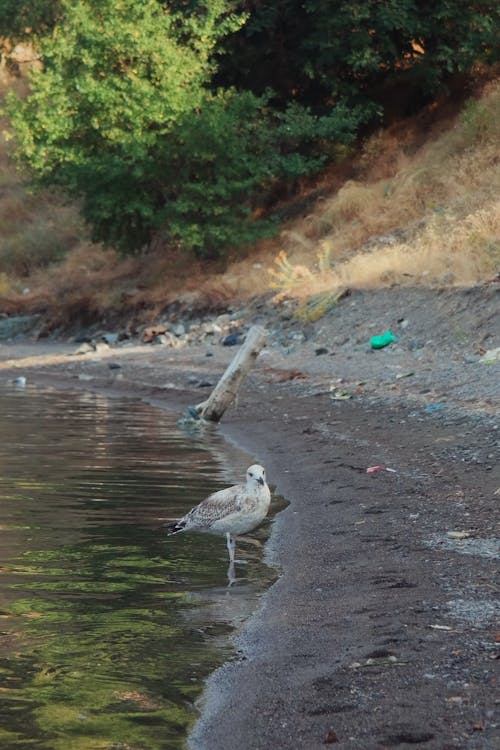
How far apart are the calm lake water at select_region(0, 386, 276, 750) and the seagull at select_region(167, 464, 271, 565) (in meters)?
0.29

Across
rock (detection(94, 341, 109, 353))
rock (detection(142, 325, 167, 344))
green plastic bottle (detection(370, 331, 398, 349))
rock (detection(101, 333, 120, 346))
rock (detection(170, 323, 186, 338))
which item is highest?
green plastic bottle (detection(370, 331, 398, 349))

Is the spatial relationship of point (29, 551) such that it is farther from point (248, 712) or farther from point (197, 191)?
point (197, 191)

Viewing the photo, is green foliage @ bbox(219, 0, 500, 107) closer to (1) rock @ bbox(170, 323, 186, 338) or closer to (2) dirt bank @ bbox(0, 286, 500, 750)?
(1) rock @ bbox(170, 323, 186, 338)

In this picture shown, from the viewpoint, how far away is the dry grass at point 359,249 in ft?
85.4

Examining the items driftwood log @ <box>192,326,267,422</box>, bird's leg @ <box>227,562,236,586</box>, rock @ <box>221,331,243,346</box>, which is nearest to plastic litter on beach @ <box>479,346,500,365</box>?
driftwood log @ <box>192,326,267,422</box>

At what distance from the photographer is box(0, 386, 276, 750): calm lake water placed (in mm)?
6090

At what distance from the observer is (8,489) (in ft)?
42.3

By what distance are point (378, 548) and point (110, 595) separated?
2.09 m

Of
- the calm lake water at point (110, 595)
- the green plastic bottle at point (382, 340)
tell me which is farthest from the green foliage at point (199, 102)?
the calm lake water at point (110, 595)

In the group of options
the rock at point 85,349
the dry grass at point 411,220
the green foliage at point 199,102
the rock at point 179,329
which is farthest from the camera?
the green foliage at point 199,102

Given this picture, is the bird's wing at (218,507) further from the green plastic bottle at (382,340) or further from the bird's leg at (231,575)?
the green plastic bottle at (382,340)

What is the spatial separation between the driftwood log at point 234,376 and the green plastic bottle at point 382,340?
463cm

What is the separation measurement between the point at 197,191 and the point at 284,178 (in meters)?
4.83

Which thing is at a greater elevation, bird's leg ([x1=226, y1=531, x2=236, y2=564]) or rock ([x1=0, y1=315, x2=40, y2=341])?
bird's leg ([x1=226, y1=531, x2=236, y2=564])
